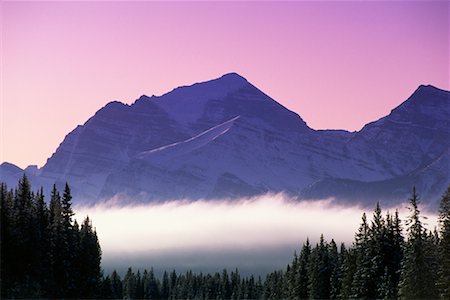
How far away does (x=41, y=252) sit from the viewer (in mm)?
110625

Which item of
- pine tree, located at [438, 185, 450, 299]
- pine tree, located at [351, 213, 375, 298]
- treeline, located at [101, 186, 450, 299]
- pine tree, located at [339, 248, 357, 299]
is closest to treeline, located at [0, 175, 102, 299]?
treeline, located at [101, 186, 450, 299]

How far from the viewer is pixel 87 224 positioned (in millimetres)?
139000

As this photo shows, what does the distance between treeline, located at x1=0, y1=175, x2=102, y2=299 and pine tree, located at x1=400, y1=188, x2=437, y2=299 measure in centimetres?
4220

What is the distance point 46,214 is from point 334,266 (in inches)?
1720

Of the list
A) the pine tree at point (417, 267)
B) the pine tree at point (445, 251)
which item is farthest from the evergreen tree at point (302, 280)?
the pine tree at point (445, 251)

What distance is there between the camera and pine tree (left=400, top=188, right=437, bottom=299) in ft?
315

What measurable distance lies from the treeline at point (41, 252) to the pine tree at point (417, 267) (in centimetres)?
4220

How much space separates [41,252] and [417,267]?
1755 inches

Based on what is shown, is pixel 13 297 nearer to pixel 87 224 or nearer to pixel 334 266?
pixel 87 224

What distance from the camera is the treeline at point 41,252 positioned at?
4099 inches

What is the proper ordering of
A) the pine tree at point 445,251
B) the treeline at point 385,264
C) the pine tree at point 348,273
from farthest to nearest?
the pine tree at point 348,273 → the treeline at point 385,264 → the pine tree at point 445,251

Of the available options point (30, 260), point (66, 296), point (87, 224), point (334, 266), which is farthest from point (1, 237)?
point (334, 266)

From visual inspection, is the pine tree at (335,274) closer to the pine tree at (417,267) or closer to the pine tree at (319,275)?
the pine tree at (319,275)

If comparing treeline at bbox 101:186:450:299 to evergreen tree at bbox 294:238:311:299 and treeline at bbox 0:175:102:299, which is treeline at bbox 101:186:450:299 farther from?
treeline at bbox 0:175:102:299
